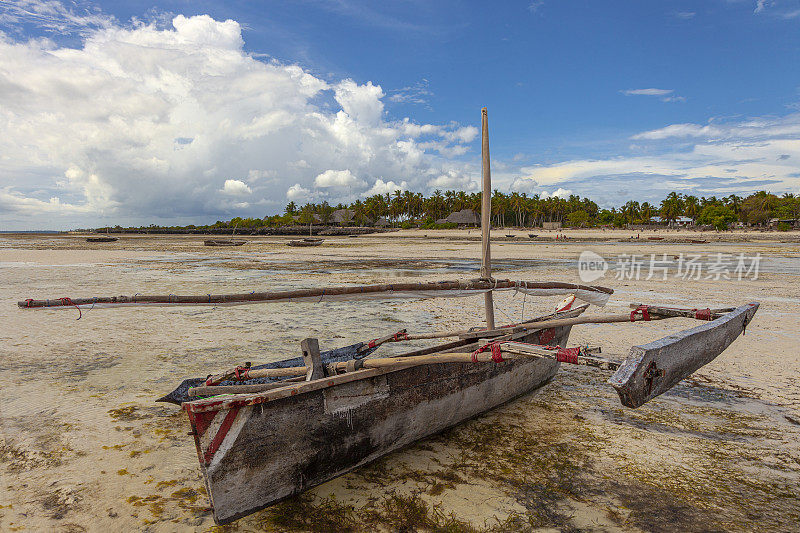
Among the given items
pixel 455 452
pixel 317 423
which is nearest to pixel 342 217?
pixel 455 452

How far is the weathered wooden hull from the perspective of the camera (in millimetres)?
3131

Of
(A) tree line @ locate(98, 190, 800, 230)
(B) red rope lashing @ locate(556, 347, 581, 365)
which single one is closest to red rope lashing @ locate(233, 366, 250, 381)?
(B) red rope lashing @ locate(556, 347, 581, 365)

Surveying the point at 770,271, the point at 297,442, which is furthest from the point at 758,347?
the point at 770,271

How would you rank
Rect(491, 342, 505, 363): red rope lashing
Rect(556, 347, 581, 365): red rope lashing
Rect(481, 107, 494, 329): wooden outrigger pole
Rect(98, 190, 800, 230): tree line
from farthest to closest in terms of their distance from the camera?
1. Rect(98, 190, 800, 230): tree line
2. Rect(481, 107, 494, 329): wooden outrigger pole
3. Rect(491, 342, 505, 363): red rope lashing
4. Rect(556, 347, 581, 365): red rope lashing

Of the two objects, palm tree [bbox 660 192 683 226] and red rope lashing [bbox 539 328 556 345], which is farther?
palm tree [bbox 660 192 683 226]

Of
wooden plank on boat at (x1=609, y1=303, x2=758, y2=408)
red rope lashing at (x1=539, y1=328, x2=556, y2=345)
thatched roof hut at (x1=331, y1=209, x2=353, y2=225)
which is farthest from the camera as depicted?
thatched roof hut at (x1=331, y1=209, x2=353, y2=225)

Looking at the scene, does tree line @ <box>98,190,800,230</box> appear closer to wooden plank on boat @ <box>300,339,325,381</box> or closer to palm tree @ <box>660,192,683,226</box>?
palm tree @ <box>660,192,683,226</box>

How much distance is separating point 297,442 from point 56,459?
2.78m

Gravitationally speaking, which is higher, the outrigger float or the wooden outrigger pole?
the wooden outrigger pole

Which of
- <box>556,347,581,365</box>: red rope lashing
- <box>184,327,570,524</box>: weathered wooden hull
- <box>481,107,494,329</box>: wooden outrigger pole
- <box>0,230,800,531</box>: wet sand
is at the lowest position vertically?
<box>0,230,800,531</box>: wet sand

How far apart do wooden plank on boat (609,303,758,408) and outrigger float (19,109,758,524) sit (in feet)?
0.03

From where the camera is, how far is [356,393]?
149 inches

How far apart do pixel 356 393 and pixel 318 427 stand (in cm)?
44

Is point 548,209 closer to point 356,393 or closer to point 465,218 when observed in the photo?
point 465,218
